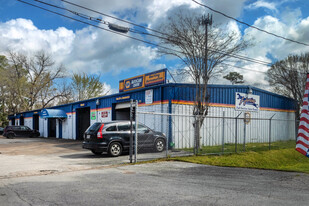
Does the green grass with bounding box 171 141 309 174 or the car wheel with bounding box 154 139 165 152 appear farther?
the car wheel with bounding box 154 139 165 152

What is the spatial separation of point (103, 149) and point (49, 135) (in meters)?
24.5

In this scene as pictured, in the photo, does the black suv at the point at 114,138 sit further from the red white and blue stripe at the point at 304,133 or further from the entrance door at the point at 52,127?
the entrance door at the point at 52,127

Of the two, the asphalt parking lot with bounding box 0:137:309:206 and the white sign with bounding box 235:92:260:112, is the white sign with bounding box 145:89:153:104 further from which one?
the asphalt parking lot with bounding box 0:137:309:206

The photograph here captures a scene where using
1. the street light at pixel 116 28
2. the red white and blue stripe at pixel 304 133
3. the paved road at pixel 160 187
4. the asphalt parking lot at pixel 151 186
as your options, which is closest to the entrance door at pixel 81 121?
the street light at pixel 116 28

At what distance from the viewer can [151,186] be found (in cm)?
661

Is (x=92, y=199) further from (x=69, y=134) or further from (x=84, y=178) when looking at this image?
(x=69, y=134)

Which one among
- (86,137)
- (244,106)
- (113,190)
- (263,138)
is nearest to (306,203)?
(113,190)

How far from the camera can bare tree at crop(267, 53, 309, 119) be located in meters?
25.0

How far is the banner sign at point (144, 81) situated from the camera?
2083 centimetres

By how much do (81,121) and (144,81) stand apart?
8469 mm

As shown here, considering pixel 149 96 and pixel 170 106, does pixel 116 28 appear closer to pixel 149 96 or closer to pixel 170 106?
pixel 170 106

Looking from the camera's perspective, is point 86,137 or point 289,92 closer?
point 86,137

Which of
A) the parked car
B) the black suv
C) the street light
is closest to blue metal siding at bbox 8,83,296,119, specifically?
the black suv

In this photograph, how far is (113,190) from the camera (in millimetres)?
6184
